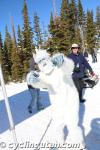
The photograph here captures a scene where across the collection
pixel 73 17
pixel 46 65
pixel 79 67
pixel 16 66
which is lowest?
pixel 16 66

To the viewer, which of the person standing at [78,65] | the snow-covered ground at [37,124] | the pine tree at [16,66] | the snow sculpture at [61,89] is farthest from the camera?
the pine tree at [16,66]

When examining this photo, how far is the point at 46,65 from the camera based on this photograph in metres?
6.28

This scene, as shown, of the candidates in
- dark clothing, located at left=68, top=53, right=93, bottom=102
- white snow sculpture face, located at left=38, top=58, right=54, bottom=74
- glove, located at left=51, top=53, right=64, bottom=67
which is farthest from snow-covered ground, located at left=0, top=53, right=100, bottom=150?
glove, located at left=51, top=53, right=64, bottom=67

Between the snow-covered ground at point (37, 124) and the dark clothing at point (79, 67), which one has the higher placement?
the dark clothing at point (79, 67)

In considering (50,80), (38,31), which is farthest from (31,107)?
(38,31)

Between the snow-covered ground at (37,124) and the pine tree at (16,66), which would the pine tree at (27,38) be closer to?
the pine tree at (16,66)

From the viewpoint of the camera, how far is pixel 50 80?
6277mm

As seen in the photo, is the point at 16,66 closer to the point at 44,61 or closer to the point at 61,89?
the point at 44,61

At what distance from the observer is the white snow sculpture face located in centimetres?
625

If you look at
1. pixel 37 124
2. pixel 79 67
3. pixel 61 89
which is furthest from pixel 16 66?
pixel 61 89

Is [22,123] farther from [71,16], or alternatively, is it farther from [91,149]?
[71,16]

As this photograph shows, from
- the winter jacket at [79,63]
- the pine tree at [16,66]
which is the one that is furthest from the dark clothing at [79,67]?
the pine tree at [16,66]

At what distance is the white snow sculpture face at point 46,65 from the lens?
6246 mm

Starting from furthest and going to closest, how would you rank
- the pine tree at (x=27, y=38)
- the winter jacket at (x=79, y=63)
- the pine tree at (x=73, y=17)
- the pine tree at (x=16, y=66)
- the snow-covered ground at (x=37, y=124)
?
1. the pine tree at (x=73, y=17)
2. the pine tree at (x=27, y=38)
3. the pine tree at (x=16, y=66)
4. the winter jacket at (x=79, y=63)
5. the snow-covered ground at (x=37, y=124)
